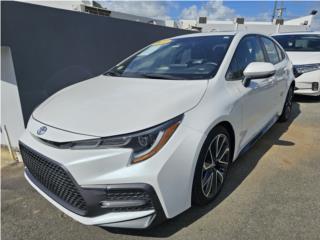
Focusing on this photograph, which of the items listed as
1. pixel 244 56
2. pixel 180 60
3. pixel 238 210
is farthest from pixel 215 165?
pixel 244 56

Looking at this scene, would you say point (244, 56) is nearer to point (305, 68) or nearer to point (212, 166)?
point (212, 166)

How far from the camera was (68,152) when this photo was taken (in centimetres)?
176

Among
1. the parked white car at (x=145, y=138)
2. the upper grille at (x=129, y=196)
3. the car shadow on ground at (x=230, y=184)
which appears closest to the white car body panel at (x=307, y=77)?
the car shadow on ground at (x=230, y=184)

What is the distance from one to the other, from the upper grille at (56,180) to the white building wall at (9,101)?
1.65 m

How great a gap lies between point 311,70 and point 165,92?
16.0 ft

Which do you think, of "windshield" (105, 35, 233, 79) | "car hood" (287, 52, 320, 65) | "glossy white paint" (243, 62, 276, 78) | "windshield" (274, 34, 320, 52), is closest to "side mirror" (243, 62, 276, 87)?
"glossy white paint" (243, 62, 276, 78)

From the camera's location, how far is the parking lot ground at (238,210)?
207cm

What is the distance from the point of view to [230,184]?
2.71 m

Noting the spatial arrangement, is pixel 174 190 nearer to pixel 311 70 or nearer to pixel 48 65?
pixel 48 65

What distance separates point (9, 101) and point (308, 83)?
5.77 m

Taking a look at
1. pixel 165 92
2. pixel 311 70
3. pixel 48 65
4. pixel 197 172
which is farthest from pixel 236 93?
pixel 311 70

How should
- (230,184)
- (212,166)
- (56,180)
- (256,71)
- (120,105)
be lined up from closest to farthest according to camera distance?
(56,180)
(120,105)
(212,166)
(256,71)
(230,184)

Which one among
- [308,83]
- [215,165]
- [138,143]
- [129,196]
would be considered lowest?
[308,83]

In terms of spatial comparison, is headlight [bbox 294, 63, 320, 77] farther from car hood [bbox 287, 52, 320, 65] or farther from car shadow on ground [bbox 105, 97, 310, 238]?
car shadow on ground [bbox 105, 97, 310, 238]
